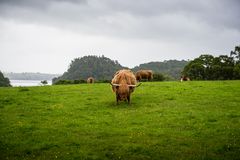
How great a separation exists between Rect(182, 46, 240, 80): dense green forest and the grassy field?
1562 inches

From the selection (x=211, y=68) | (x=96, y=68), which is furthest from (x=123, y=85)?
(x=96, y=68)

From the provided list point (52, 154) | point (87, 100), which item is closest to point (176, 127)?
point (52, 154)

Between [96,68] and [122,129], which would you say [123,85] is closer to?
[122,129]

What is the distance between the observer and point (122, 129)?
1487 cm

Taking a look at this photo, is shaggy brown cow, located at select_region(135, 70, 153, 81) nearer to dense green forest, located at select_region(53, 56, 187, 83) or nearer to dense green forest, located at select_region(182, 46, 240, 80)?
dense green forest, located at select_region(182, 46, 240, 80)

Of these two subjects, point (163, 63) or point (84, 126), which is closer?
point (84, 126)

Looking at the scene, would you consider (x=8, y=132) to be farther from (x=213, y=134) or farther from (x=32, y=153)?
(x=213, y=134)

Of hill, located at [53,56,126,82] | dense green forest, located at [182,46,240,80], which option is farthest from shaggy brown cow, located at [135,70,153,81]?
hill, located at [53,56,126,82]

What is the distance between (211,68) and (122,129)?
2034 inches

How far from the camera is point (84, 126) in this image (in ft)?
51.3

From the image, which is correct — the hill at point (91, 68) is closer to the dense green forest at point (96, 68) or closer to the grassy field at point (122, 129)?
the dense green forest at point (96, 68)

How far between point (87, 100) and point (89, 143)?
12047mm

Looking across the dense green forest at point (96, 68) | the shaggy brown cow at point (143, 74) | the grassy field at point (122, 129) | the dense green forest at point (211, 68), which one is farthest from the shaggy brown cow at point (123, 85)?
the dense green forest at point (96, 68)

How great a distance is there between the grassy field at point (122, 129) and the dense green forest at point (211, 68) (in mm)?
39674
